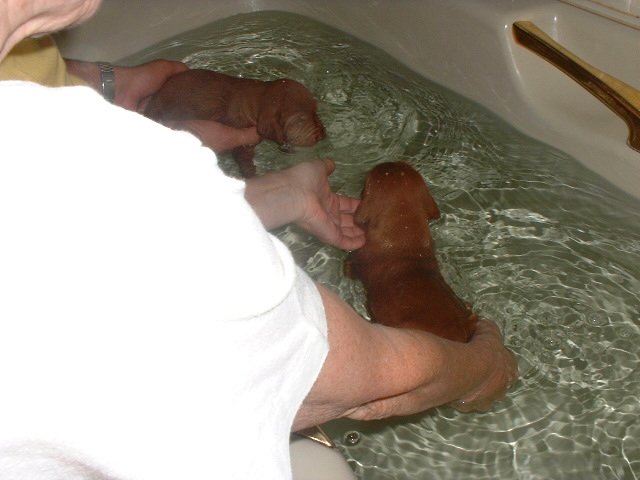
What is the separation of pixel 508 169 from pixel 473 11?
0.37m

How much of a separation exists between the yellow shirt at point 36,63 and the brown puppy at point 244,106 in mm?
511

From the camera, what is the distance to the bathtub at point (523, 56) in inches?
58.3

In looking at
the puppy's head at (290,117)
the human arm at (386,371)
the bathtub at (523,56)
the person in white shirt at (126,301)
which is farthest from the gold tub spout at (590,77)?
the person in white shirt at (126,301)

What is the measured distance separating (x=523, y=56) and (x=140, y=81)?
923 millimetres

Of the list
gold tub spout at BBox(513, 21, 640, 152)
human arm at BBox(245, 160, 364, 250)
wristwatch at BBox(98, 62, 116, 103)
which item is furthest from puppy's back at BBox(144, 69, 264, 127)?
gold tub spout at BBox(513, 21, 640, 152)

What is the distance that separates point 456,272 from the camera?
4.75 ft

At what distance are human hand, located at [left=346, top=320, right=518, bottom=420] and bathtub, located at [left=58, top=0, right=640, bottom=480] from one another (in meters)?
0.53

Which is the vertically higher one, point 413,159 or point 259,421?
point 259,421

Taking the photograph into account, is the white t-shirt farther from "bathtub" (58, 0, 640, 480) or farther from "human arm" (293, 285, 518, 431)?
"bathtub" (58, 0, 640, 480)

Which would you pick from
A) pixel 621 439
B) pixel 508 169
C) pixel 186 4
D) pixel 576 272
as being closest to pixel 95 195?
pixel 621 439

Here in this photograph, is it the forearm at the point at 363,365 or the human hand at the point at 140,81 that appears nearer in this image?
the forearm at the point at 363,365

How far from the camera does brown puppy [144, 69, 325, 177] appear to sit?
172 cm

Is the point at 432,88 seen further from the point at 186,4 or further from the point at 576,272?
the point at 186,4

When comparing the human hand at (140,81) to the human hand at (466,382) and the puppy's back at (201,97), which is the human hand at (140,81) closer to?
the puppy's back at (201,97)
